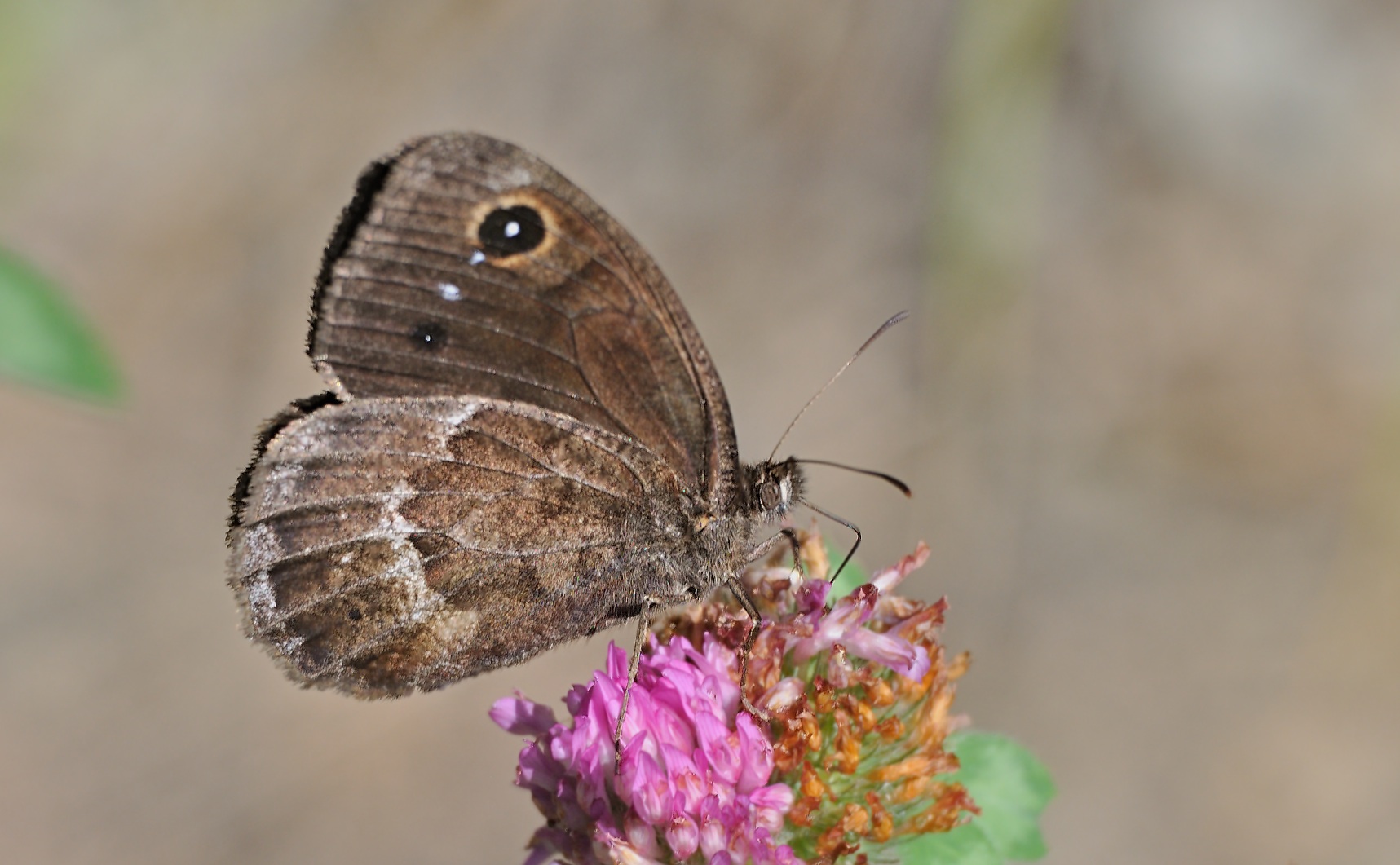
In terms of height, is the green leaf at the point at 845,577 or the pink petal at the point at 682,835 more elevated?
the green leaf at the point at 845,577

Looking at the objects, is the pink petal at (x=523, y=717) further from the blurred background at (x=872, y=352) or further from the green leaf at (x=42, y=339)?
the blurred background at (x=872, y=352)

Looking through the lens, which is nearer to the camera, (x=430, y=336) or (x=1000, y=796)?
(x=430, y=336)

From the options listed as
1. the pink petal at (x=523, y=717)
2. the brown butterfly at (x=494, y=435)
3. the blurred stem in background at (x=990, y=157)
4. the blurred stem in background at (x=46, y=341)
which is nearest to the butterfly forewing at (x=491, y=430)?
the brown butterfly at (x=494, y=435)

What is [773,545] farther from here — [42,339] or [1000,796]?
[42,339]

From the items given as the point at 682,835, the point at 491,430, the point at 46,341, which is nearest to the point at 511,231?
the point at 491,430

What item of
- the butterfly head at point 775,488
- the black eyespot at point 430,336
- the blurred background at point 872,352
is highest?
the blurred background at point 872,352

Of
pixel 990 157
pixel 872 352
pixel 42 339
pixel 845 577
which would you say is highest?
pixel 990 157

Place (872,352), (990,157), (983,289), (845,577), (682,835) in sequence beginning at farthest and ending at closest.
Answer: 1. (872,352)
2. (983,289)
3. (990,157)
4. (845,577)
5. (682,835)
